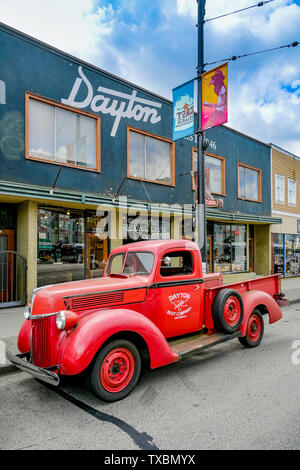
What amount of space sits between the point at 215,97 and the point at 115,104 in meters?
4.47

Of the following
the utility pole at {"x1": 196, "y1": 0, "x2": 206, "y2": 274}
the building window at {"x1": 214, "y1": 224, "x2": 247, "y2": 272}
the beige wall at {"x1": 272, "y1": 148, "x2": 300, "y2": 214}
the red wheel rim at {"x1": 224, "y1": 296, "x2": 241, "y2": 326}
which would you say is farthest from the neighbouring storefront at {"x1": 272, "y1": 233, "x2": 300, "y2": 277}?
the red wheel rim at {"x1": 224, "y1": 296, "x2": 241, "y2": 326}

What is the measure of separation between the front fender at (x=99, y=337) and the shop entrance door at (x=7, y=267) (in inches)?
247

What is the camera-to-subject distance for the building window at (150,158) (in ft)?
37.6

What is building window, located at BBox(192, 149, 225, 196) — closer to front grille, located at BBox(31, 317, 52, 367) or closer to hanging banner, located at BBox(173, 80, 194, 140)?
hanging banner, located at BBox(173, 80, 194, 140)

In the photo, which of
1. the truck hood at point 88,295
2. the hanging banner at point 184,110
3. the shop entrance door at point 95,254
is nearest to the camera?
the truck hood at point 88,295

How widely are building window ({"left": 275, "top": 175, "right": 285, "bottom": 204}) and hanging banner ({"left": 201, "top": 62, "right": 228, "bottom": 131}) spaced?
41.6 feet

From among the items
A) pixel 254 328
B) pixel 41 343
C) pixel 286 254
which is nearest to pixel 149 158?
pixel 254 328

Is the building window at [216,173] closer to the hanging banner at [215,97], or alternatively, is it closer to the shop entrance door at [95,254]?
the shop entrance door at [95,254]

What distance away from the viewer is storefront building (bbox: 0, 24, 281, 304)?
8.74m

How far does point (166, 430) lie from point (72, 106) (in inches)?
368

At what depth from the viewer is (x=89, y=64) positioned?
10109 millimetres

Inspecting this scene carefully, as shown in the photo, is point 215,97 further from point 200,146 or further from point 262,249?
point 262,249

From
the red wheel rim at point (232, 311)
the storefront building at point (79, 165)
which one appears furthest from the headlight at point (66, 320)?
the storefront building at point (79, 165)

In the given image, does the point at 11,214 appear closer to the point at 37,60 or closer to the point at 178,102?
the point at 37,60
